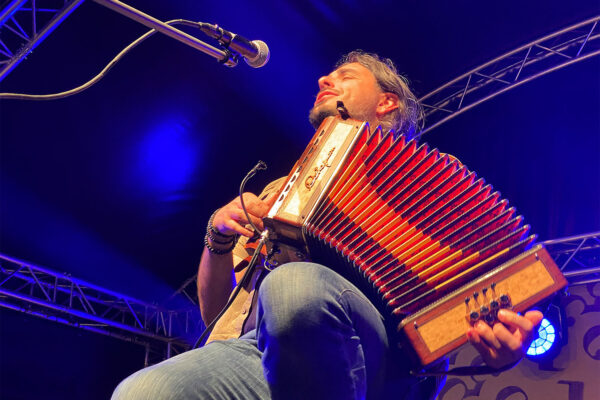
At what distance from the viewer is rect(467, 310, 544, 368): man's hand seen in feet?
5.11

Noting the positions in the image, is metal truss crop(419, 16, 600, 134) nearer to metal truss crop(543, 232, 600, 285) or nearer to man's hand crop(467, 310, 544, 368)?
metal truss crop(543, 232, 600, 285)

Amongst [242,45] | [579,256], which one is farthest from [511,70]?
[242,45]

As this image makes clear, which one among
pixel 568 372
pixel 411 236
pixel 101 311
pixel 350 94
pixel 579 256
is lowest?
pixel 411 236

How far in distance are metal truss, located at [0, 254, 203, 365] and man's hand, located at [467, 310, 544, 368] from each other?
6.84 meters

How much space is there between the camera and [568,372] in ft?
A: 20.2

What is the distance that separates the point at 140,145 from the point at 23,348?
3.61 metres

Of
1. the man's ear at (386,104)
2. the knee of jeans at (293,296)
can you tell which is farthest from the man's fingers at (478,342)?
the man's ear at (386,104)

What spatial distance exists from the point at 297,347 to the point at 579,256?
6.33 m

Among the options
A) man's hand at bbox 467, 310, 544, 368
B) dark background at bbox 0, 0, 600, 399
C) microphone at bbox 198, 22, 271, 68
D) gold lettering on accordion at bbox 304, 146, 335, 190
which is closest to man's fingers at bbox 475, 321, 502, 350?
man's hand at bbox 467, 310, 544, 368

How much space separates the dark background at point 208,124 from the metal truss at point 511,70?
0.15 metres

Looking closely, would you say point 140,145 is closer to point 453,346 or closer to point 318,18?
point 318,18

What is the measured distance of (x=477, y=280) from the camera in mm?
1681

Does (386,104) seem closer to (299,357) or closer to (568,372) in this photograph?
(299,357)

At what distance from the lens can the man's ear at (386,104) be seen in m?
2.68
